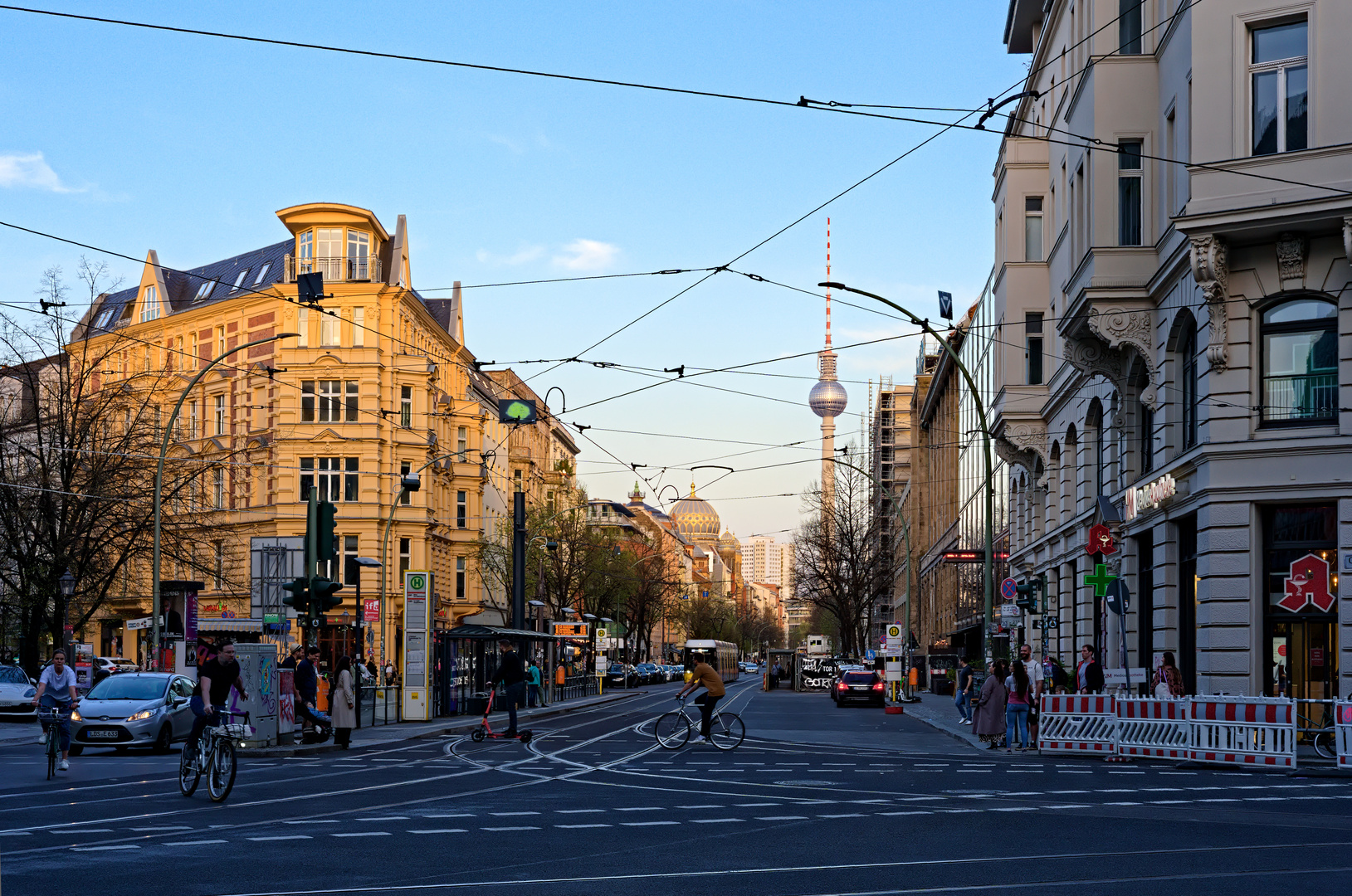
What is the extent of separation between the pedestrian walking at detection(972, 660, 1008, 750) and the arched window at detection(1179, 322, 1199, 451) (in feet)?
17.6

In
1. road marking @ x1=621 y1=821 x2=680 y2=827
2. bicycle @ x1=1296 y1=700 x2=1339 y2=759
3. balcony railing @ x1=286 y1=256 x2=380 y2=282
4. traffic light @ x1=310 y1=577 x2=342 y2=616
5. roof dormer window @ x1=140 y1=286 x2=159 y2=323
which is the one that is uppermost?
balcony railing @ x1=286 y1=256 x2=380 y2=282

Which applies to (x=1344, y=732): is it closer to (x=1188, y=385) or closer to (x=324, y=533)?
(x=1188, y=385)

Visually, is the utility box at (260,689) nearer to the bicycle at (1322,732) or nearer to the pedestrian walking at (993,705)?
the pedestrian walking at (993,705)

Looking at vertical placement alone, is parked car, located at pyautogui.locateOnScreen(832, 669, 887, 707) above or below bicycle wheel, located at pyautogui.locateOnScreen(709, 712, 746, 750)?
below

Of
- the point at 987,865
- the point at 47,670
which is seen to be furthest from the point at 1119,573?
the point at 987,865

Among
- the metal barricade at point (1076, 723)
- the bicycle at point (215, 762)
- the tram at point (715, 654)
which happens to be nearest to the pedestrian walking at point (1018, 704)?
the metal barricade at point (1076, 723)

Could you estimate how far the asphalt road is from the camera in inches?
416

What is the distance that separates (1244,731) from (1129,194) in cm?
1216

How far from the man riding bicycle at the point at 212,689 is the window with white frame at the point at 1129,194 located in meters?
19.7

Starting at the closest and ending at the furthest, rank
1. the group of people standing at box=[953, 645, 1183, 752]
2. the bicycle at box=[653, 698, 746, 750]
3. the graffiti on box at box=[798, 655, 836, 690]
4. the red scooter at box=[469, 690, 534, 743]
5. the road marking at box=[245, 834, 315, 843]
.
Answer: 1. the road marking at box=[245, 834, 315, 843]
2. the group of people standing at box=[953, 645, 1183, 752]
3. the bicycle at box=[653, 698, 746, 750]
4. the red scooter at box=[469, 690, 534, 743]
5. the graffiti on box at box=[798, 655, 836, 690]

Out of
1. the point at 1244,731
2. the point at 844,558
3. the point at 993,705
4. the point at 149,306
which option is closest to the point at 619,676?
the point at 844,558

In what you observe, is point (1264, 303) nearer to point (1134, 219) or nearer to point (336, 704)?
point (1134, 219)

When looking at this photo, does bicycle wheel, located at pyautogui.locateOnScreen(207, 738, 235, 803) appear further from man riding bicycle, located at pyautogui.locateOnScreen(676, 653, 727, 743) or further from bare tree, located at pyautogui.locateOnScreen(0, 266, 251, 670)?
bare tree, located at pyautogui.locateOnScreen(0, 266, 251, 670)

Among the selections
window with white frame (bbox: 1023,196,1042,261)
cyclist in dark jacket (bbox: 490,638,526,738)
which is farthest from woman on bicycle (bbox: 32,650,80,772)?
window with white frame (bbox: 1023,196,1042,261)
